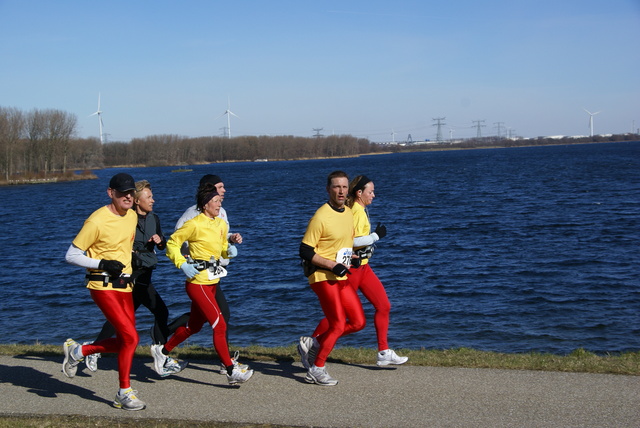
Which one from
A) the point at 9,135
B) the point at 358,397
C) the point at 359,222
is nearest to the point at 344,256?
the point at 359,222

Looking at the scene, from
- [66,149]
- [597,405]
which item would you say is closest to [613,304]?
[597,405]

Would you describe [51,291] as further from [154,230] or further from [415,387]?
[415,387]

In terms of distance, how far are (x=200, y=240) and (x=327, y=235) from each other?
1379mm

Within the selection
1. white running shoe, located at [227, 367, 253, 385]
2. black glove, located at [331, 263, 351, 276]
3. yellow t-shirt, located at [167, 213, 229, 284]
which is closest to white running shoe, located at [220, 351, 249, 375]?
white running shoe, located at [227, 367, 253, 385]

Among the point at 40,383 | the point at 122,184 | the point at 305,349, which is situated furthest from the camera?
the point at 305,349

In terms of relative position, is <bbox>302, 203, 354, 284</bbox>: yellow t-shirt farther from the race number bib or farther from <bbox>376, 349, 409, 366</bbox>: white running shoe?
<bbox>376, 349, 409, 366</bbox>: white running shoe

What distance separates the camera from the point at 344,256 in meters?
7.64

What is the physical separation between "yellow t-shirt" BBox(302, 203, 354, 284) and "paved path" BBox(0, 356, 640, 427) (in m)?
1.22

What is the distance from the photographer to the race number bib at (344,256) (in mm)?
7586

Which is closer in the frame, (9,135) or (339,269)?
(339,269)

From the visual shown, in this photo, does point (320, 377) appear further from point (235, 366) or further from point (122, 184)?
point (122, 184)

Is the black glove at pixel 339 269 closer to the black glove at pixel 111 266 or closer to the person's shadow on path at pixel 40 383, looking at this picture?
the black glove at pixel 111 266

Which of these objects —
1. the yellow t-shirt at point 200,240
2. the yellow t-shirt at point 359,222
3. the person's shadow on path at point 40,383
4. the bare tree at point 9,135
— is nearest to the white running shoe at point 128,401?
the person's shadow on path at point 40,383

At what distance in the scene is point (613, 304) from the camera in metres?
18.1
